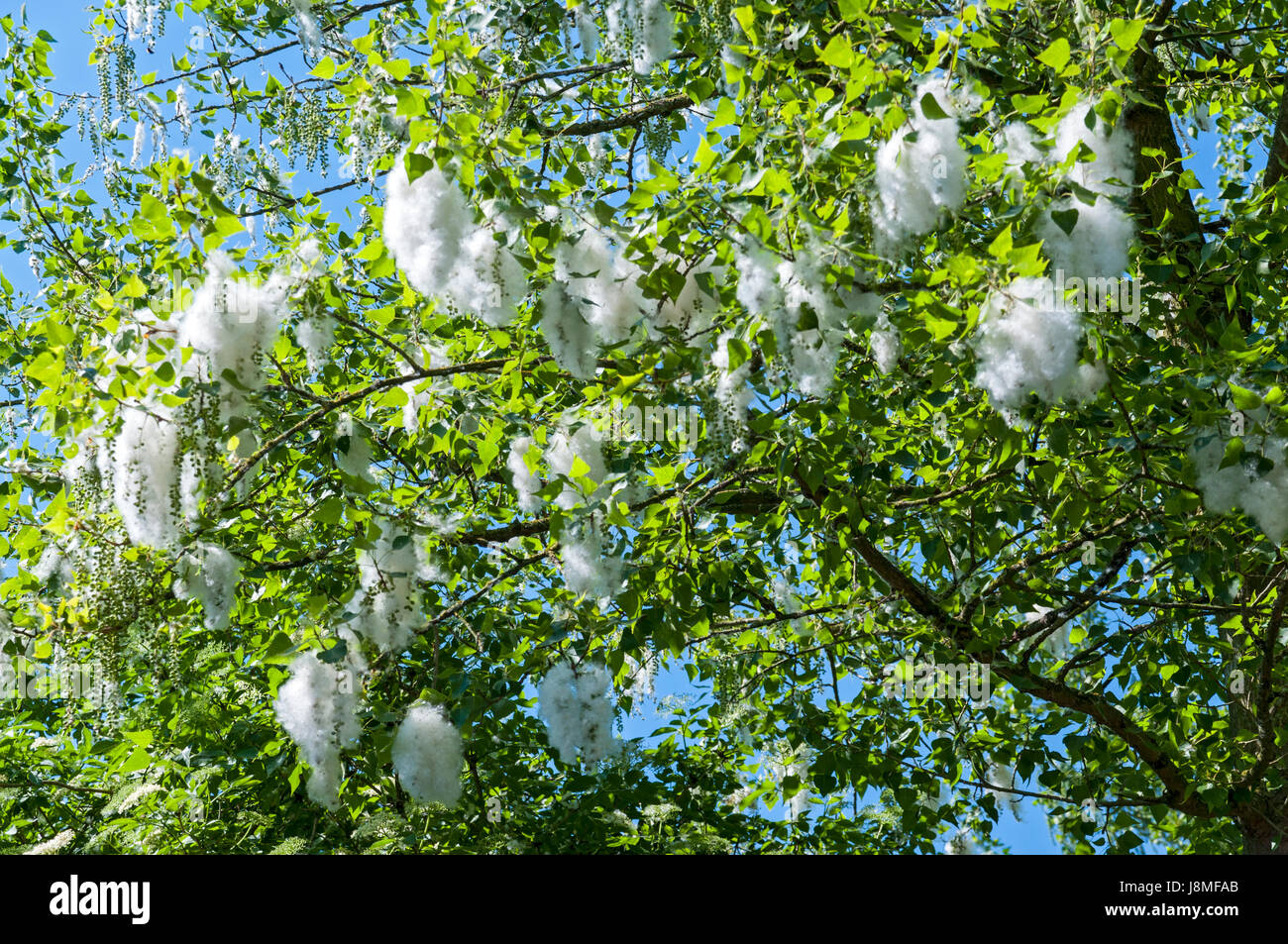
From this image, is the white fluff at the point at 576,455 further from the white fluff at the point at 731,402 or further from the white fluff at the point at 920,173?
the white fluff at the point at 920,173

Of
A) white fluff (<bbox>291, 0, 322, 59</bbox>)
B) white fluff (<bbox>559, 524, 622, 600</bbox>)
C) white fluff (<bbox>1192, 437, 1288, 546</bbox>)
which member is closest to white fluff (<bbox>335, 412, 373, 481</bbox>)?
white fluff (<bbox>559, 524, 622, 600</bbox>)

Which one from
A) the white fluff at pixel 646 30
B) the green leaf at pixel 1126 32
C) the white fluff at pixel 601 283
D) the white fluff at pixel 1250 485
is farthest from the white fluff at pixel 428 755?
the green leaf at pixel 1126 32

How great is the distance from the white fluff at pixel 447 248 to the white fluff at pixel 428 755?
4.17 ft

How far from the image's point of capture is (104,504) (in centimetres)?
356

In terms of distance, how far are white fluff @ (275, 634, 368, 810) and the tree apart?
0.01 meters

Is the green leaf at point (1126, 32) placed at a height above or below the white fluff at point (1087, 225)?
above

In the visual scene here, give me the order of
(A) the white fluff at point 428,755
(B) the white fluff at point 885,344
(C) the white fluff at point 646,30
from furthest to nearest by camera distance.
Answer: (C) the white fluff at point 646,30
(B) the white fluff at point 885,344
(A) the white fluff at point 428,755

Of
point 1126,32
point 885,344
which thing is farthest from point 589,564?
point 1126,32

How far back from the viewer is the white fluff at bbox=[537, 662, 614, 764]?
4.16m

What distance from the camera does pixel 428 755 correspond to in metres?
3.60

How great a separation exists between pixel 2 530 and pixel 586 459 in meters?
2.89

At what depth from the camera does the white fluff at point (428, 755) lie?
11.8ft

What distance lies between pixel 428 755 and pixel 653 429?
148cm

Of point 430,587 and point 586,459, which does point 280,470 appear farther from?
point 586,459
